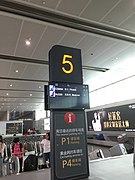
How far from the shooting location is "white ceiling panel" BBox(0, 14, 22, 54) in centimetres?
425

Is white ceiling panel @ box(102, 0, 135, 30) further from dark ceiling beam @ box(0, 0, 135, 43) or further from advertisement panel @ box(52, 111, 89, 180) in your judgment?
advertisement panel @ box(52, 111, 89, 180)

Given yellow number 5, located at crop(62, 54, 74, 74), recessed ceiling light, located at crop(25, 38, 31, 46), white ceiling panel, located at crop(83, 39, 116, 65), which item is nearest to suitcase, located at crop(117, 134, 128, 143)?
white ceiling panel, located at crop(83, 39, 116, 65)

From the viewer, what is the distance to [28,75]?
887 cm

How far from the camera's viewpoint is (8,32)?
4.77 metres

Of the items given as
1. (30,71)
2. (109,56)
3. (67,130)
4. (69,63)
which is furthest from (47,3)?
(30,71)

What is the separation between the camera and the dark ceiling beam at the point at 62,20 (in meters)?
3.71

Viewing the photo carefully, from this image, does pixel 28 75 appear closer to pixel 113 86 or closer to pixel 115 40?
pixel 115 40

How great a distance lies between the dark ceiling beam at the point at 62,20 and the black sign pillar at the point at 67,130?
2.00 m

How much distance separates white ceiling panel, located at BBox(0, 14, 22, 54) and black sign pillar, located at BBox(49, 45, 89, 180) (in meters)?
2.51

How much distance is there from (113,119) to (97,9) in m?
6.13

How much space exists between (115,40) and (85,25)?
1506 mm

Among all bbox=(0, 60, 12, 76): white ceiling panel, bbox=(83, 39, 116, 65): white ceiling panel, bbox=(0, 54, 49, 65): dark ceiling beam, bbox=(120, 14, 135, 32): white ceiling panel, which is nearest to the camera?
bbox=(120, 14, 135, 32): white ceiling panel

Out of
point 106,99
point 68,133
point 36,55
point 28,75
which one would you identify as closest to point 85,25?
point 36,55

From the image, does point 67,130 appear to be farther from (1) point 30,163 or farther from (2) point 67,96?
(1) point 30,163
